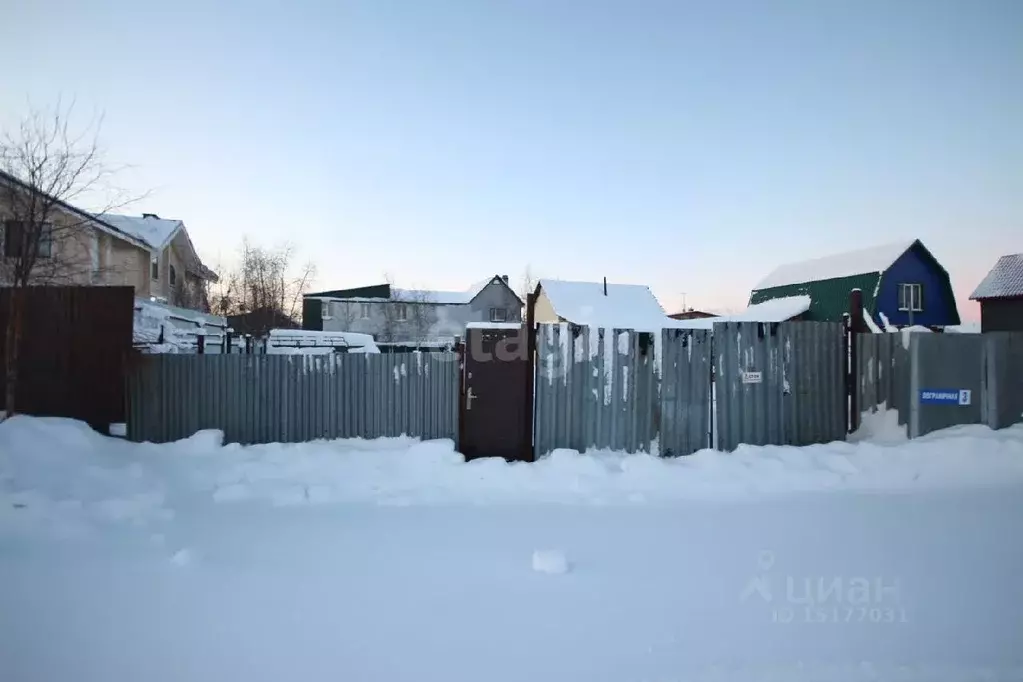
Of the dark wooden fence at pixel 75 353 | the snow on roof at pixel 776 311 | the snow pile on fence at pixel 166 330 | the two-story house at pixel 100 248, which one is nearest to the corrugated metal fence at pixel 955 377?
the dark wooden fence at pixel 75 353

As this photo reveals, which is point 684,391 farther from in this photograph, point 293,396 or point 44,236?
point 44,236

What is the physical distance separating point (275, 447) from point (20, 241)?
5188 mm

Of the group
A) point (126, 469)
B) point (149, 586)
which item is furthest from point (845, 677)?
point (126, 469)

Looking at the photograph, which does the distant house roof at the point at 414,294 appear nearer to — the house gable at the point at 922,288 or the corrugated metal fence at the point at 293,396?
the house gable at the point at 922,288

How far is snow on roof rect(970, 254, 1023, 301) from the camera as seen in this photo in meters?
28.5

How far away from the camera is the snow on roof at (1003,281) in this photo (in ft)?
93.6

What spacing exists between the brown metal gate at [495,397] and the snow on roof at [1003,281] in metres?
32.3

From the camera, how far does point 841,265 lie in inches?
→ 1157

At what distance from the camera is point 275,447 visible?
7203 millimetres

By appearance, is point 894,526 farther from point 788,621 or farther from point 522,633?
point 522,633

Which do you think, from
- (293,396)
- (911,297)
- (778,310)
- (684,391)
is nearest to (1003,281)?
(911,297)

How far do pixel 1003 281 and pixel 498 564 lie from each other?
36163 millimetres

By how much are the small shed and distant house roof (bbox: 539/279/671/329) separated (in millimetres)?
16072

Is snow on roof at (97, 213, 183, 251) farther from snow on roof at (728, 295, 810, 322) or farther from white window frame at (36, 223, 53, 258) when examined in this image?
snow on roof at (728, 295, 810, 322)
